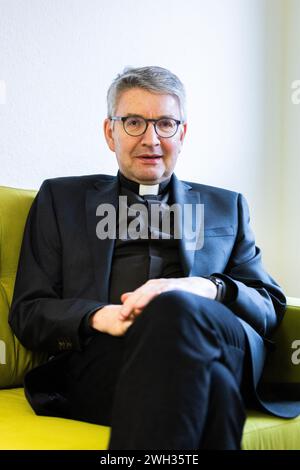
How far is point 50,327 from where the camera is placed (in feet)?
6.15

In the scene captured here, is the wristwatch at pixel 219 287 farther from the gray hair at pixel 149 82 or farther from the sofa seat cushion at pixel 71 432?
the gray hair at pixel 149 82

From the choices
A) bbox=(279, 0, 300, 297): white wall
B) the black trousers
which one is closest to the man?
the black trousers

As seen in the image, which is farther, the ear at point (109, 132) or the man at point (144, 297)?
the ear at point (109, 132)

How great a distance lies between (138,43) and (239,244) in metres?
0.89

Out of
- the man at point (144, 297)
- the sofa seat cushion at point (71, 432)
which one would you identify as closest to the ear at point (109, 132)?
the man at point (144, 297)

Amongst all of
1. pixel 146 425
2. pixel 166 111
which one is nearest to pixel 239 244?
pixel 166 111

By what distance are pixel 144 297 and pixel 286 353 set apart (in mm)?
568

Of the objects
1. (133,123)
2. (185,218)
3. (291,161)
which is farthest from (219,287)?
(291,161)

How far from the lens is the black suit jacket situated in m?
1.89

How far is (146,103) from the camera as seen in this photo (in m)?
2.10

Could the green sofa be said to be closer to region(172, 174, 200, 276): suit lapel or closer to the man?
the man

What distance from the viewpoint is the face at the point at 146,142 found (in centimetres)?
211

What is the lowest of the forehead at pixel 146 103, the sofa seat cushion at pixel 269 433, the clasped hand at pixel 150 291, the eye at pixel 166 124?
the sofa seat cushion at pixel 269 433
